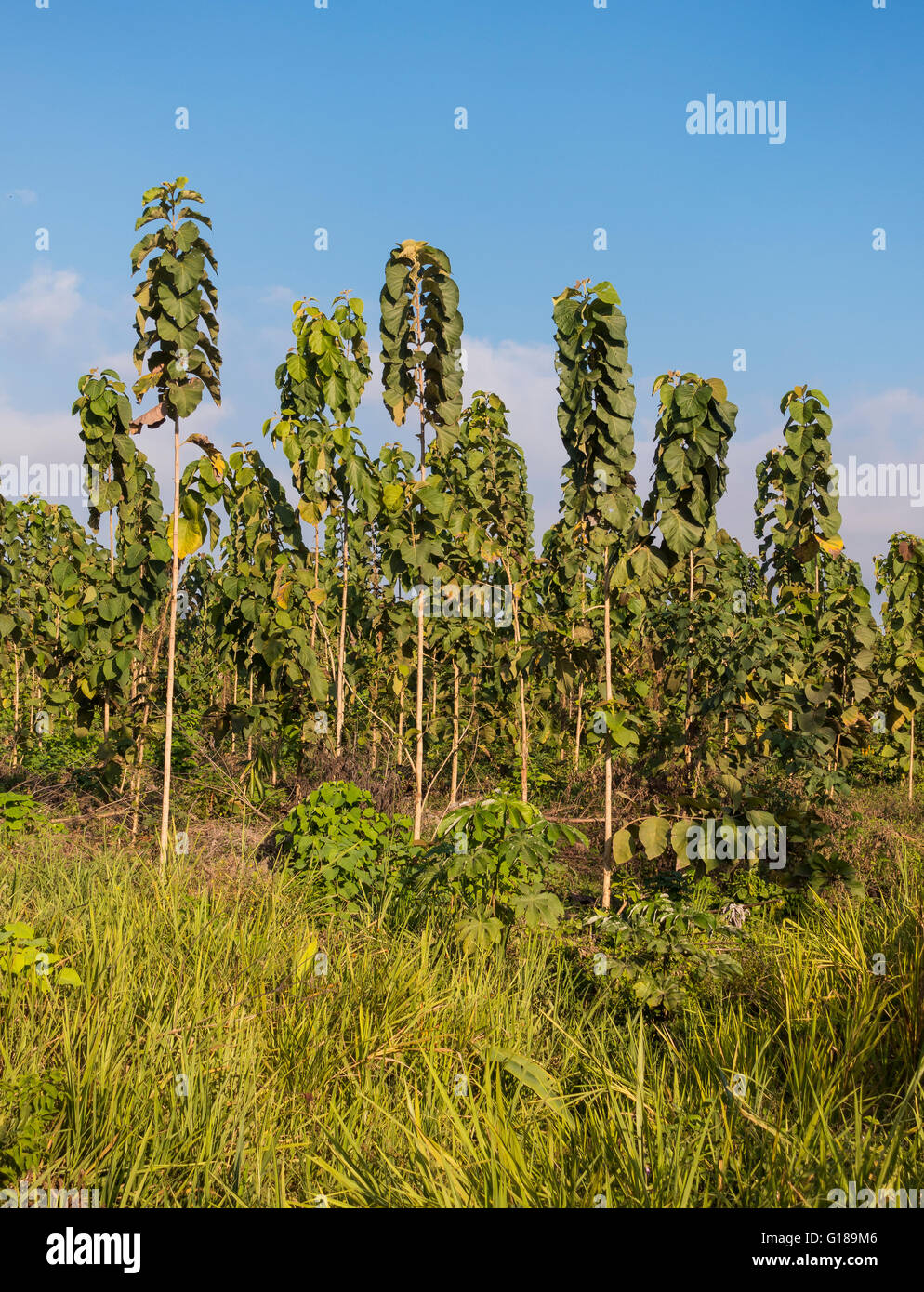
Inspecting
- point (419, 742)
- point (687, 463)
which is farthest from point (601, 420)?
point (419, 742)

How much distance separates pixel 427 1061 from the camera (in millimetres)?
3492

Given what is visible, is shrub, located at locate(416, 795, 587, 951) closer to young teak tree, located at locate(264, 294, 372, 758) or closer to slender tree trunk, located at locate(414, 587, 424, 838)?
slender tree trunk, located at locate(414, 587, 424, 838)

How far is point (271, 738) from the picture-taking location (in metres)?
8.32

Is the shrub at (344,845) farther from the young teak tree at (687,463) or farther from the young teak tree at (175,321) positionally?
the young teak tree at (687,463)

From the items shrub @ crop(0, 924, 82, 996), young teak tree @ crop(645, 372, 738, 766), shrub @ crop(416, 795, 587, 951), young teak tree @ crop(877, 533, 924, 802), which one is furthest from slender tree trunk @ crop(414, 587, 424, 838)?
young teak tree @ crop(877, 533, 924, 802)

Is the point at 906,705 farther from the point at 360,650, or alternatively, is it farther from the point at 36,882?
the point at 36,882

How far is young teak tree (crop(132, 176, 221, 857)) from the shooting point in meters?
6.05

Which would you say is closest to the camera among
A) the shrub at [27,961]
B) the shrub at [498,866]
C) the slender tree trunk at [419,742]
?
the shrub at [27,961]

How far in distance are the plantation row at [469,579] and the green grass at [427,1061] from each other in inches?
47.3

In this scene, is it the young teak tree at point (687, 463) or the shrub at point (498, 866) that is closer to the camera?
the shrub at point (498, 866)

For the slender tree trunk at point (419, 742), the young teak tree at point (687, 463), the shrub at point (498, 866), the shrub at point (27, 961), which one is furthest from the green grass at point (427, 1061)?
the young teak tree at point (687, 463)

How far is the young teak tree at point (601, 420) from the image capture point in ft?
19.8

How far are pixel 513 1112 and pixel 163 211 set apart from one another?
20.0ft

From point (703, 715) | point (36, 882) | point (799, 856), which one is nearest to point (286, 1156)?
point (36, 882)
